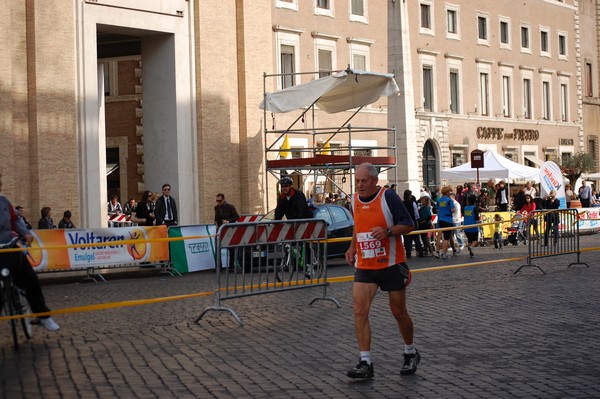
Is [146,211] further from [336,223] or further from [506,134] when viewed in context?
[506,134]

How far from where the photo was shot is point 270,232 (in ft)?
50.1

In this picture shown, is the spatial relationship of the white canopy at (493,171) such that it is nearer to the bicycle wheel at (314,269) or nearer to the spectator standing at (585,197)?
the spectator standing at (585,197)

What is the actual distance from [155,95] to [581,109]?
40.9 m

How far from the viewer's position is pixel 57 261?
836 inches

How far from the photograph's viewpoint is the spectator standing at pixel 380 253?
395 inches

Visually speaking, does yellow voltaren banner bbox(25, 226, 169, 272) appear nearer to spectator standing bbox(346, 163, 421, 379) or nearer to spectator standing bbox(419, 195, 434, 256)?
spectator standing bbox(419, 195, 434, 256)

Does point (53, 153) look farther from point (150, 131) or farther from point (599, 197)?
point (599, 197)

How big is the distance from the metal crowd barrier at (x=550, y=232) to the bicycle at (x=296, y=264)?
21.9ft

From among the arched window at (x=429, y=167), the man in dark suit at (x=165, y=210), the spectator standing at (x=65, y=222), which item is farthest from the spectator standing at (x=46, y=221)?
the arched window at (x=429, y=167)

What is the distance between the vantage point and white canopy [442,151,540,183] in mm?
40969

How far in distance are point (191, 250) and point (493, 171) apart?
19789 millimetres

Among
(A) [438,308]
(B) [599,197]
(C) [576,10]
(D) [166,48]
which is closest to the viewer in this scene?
(A) [438,308]

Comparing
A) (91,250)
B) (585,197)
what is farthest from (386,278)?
(585,197)

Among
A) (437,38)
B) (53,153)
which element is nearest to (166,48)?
(53,153)
